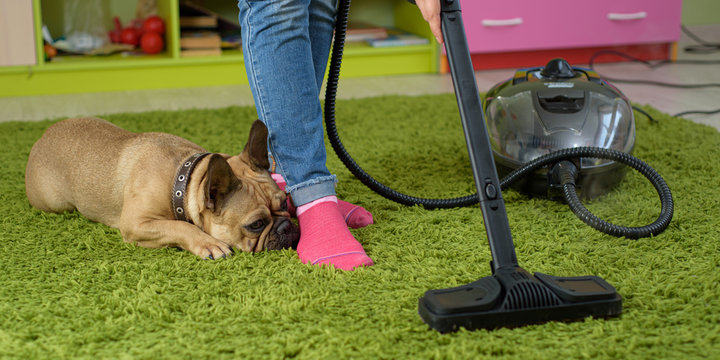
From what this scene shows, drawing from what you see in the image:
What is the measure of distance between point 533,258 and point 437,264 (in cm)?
18

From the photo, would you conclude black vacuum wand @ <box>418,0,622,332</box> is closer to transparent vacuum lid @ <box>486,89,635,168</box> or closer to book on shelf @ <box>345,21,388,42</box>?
transparent vacuum lid @ <box>486,89,635,168</box>

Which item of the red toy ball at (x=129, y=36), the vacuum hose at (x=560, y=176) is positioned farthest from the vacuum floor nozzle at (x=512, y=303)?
the red toy ball at (x=129, y=36)

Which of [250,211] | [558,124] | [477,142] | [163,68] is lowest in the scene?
[163,68]

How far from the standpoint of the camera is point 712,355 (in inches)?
38.2

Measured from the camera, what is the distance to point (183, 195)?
1.40 m

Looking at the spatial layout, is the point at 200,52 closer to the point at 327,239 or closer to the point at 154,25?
the point at 154,25

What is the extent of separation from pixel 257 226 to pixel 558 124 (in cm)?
74

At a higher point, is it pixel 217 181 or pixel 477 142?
pixel 477 142

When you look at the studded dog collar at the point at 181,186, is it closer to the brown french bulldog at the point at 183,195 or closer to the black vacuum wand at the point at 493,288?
the brown french bulldog at the point at 183,195

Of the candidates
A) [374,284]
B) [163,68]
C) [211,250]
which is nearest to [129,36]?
[163,68]

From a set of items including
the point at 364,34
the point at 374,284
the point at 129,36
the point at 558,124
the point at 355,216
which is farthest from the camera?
the point at 364,34

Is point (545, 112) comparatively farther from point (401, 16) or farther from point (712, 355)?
point (401, 16)

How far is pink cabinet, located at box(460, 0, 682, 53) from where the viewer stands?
11.4 ft

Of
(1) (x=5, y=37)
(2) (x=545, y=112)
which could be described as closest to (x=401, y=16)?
(1) (x=5, y=37)
